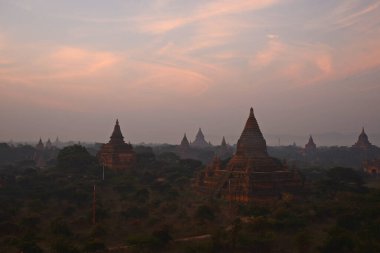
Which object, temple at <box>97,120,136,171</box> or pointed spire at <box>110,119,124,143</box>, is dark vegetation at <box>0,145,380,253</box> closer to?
temple at <box>97,120,136,171</box>

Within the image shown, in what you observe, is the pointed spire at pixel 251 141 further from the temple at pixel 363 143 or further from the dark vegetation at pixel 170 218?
the temple at pixel 363 143

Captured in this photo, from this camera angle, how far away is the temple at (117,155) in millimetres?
68875

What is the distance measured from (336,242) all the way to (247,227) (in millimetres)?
6872

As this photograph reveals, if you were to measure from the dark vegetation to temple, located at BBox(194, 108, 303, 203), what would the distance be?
5.61 feet

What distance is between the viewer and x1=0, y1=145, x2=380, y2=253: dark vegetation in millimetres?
26906

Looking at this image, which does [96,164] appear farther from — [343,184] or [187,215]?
[343,184]

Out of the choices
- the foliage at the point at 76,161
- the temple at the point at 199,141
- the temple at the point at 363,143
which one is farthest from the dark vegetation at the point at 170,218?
the temple at the point at 199,141

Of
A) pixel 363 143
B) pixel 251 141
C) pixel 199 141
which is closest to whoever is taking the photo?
pixel 251 141

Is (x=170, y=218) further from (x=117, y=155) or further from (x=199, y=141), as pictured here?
(x=199, y=141)

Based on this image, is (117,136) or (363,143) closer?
(117,136)

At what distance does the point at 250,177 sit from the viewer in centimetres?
4675

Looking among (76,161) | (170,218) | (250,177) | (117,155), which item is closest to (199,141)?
(117,155)

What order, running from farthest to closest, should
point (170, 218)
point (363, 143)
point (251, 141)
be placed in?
point (363, 143)
point (251, 141)
point (170, 218)

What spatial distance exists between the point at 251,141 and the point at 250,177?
906cm
